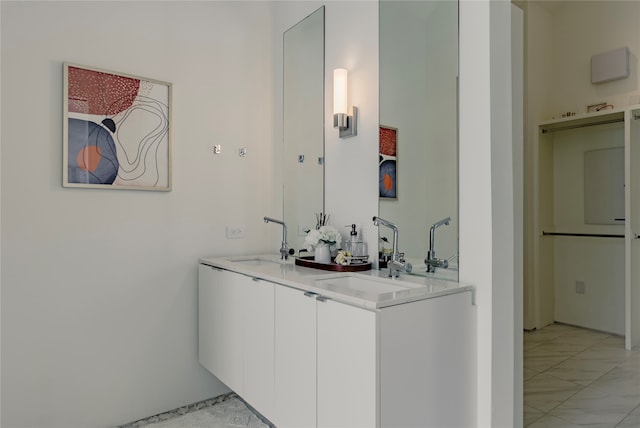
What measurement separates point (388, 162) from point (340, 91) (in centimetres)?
52

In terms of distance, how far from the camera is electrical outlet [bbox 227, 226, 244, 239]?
2691 millimetres

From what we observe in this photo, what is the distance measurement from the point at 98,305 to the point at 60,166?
30.2 inches

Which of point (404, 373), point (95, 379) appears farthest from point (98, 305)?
point (404, 373)

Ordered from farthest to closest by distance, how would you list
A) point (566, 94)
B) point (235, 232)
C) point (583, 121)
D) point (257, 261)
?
point (566, 94) < point (583, 121) < point (235, 232) < point (257, 261)

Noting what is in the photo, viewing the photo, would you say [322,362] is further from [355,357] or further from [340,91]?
[340,91]

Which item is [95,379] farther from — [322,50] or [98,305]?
[322,50]

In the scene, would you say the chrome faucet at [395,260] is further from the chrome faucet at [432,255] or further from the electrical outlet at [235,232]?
the electrical outlet at [235,232]

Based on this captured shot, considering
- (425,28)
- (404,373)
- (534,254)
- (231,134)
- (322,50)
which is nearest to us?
(404,373)

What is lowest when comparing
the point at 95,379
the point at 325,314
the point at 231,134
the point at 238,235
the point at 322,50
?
the point at 95,379

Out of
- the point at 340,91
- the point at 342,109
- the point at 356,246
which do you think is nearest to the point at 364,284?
the point at 356,246

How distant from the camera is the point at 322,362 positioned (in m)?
1.54

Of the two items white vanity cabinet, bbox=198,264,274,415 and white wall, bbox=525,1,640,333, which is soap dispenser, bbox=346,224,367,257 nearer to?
white vanity cabinet, bbox=198,264,274,415

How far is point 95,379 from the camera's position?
2195 millimetres

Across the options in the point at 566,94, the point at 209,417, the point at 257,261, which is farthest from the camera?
the point at 566,94
